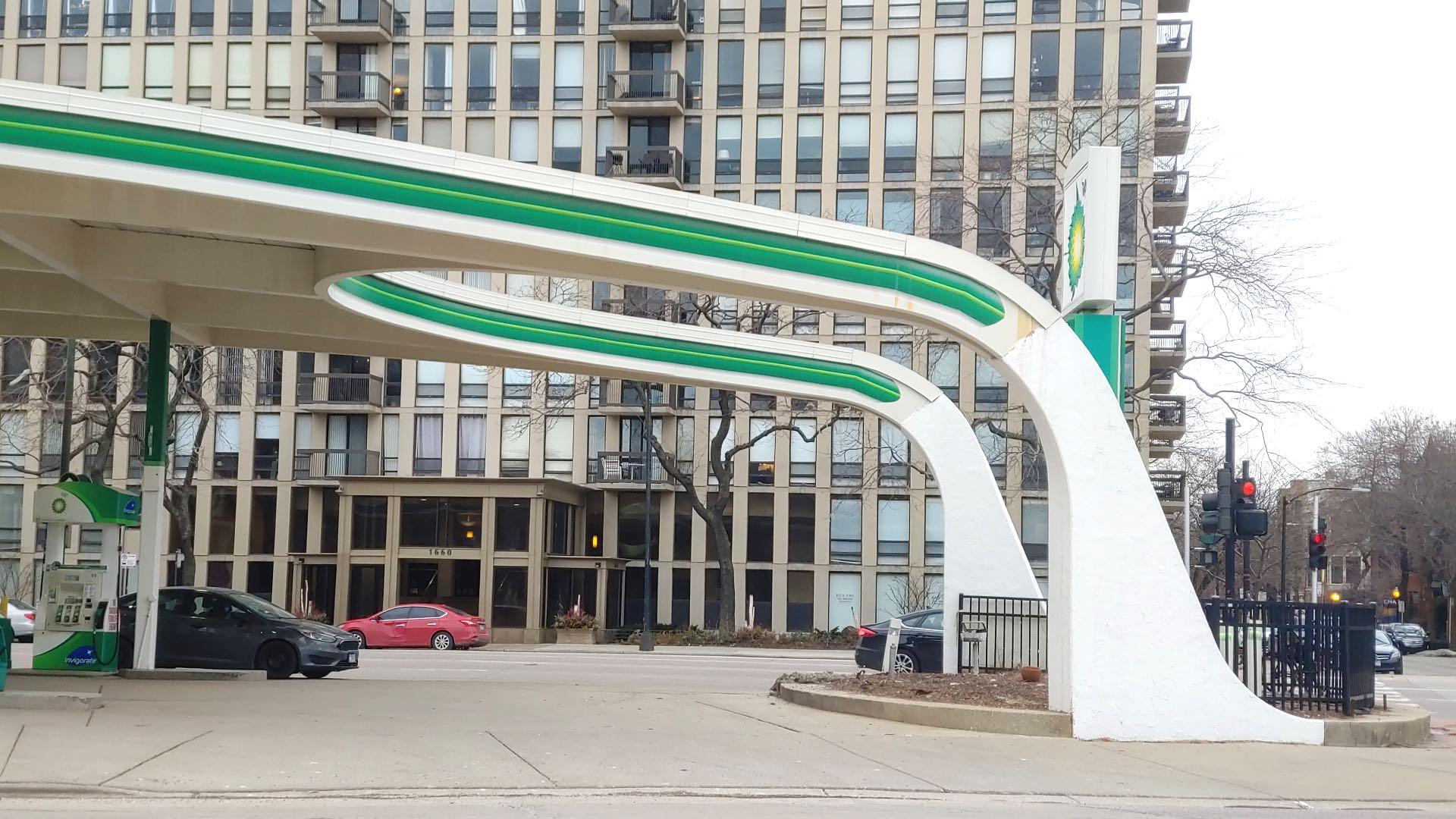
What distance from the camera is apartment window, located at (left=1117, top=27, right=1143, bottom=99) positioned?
1950 inches

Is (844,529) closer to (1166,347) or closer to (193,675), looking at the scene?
(1166,347)

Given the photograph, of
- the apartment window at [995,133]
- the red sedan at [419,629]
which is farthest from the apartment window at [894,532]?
the red sedan at [419,629]

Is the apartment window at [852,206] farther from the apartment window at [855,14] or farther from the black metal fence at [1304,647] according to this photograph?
the black metal fence at [1304,647]

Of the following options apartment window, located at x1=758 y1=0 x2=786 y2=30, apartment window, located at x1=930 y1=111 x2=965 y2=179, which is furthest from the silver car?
apartment window, located at x1=930 y1=111 x2=965 y2=179

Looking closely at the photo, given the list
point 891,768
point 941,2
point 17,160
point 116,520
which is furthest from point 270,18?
point 891,768

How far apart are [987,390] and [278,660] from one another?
110 ft

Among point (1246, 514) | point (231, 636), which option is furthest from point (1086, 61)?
point (231, 636)

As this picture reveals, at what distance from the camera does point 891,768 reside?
12.0 m

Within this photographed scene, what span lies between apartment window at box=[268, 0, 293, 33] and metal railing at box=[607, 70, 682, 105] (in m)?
12.2

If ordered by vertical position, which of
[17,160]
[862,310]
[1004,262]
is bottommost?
[862,310]

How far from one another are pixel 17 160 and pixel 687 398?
40421 mm

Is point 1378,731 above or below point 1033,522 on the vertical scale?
below

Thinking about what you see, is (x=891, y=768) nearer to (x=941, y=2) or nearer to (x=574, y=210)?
(x=574, y=210)

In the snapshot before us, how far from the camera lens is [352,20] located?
52625mm
